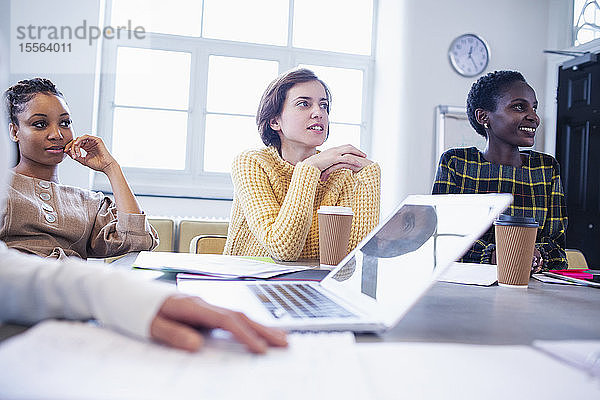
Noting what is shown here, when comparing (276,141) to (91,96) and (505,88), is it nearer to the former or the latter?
(505,88)

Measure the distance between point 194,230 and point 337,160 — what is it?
136 cm

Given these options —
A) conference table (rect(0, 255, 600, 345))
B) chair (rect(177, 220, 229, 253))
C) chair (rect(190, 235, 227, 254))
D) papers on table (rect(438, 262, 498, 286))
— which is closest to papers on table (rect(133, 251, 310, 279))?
conference table (rect(0, 255, 600, 345))

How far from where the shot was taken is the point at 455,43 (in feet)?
13.6

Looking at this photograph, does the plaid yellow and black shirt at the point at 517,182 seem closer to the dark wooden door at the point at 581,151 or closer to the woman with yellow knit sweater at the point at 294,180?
the woman with yellow knit sweater at the point at 294,180

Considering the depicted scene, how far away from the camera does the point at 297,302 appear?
66cm

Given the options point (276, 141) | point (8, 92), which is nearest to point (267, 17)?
point (276, 141)

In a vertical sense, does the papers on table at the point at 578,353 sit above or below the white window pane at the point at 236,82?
below

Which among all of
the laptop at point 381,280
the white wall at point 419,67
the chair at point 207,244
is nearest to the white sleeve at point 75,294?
the laptop at point 381,280

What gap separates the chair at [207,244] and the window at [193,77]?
1605 mm

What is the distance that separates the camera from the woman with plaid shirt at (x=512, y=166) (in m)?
1.81

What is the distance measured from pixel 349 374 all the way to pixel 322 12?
4369 millimetres

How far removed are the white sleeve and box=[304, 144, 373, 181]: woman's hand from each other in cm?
95

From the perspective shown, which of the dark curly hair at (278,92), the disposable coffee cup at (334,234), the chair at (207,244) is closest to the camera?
the disposable coffee cup at (334,234)

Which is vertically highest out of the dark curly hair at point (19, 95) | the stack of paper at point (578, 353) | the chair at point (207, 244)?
the dark curly hair at point (19, 95)
